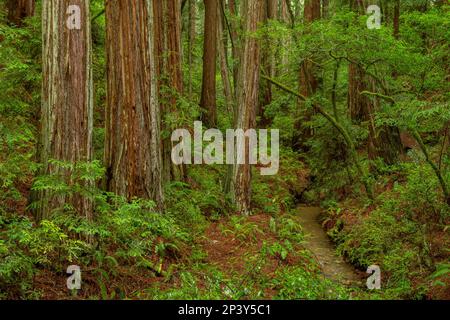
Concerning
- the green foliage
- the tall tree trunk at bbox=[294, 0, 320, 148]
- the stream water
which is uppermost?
the tall tree trunk at bbox=[294, 0, 320, 148]

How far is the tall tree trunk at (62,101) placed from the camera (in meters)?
5.94

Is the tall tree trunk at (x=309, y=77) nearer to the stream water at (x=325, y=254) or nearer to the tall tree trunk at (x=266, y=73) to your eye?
the tall tree trunk at (x=266, y=73)

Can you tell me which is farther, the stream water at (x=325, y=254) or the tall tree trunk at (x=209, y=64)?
the tall tree trunk at (x=209, y=64)

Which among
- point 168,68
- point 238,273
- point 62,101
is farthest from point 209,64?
point 62,101

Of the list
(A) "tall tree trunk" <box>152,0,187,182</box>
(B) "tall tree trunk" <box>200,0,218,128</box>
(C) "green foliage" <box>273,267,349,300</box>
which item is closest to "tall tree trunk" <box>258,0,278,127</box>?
(B) "tall tree trunk" <box>200,0,218,128</box>

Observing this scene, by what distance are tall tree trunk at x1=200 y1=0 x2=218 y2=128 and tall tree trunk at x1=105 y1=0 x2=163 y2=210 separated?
9.12 meters

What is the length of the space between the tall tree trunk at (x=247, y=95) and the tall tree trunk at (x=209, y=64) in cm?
580

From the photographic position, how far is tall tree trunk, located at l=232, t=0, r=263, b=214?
36.4 feet

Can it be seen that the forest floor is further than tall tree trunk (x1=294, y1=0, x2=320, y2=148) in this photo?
No

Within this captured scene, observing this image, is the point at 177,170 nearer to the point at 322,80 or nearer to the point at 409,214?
the point at 409,214

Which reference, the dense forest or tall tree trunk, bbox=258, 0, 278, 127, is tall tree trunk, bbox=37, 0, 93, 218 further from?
tall tree trunk, bbox=258, 0, 278, 127

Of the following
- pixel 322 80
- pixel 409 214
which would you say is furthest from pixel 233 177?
pixel 322 80

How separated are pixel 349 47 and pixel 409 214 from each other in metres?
4.05

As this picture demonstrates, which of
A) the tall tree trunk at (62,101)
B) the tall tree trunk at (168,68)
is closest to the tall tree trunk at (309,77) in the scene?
the tall tree trunk at (168,68)
